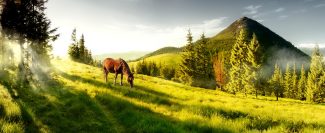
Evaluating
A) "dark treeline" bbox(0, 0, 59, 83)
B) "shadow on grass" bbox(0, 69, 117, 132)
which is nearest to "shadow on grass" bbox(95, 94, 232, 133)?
"shadow on grass" bbox(0, 69, 117, 132)

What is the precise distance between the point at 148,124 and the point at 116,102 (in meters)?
Result: 5.26

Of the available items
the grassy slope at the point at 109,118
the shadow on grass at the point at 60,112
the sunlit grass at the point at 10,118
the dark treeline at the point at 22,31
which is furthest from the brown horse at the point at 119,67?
the sunlit grass at the point at 10,118

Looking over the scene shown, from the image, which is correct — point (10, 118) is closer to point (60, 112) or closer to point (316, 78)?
point (60, 112)

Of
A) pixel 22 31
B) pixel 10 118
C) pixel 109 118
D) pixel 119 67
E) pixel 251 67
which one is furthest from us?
pixel 251 67

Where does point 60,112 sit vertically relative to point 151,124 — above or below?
above

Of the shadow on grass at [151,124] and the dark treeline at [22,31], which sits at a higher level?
the dark treeline at [22,31]

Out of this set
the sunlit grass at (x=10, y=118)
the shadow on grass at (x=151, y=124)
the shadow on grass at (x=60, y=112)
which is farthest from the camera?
the shadow on grass at (x=151, y=124)

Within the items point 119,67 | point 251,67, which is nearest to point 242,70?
point 251,67

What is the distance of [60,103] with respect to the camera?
16.2 metres

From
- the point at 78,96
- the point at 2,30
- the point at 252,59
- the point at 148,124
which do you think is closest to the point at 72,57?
the point at 252,59

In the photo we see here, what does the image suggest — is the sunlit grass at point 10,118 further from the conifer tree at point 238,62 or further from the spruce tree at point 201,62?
the spruce tree at point 201,62

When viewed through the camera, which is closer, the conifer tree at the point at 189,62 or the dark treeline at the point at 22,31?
the dark treeline at the point at 22,31

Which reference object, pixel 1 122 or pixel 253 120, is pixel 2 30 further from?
pixel 253 120

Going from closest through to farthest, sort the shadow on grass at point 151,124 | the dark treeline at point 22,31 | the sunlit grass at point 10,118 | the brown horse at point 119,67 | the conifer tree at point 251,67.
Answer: the sunlit grass at point 10,118
the shadow on grass at point 151,124
the dark treeline at point 22,31
the brown horse at point 119,67
the conifer tree at point 251,67
